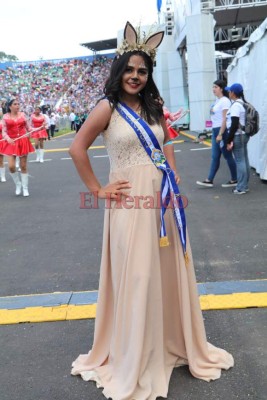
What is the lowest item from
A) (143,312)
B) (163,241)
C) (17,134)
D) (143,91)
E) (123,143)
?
(143,312)

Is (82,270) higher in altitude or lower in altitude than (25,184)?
lower

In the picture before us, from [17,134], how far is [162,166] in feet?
22.9

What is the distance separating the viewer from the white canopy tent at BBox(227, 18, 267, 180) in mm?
8125

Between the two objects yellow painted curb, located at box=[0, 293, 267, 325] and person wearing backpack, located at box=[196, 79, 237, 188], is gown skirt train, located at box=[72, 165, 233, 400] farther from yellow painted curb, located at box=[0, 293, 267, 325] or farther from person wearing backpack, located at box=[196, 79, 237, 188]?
person wearing backpack, located at box=[196, 79, 237, 188]

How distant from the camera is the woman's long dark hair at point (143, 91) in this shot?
253 cm

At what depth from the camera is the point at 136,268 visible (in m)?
2.52

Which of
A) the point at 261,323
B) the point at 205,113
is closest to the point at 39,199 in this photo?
the point at 261,323

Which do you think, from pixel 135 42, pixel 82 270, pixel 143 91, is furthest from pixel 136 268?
pixel 82 270

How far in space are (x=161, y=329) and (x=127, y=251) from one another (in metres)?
0.50

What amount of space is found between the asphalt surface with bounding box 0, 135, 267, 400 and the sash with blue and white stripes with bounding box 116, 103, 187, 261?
859 mm

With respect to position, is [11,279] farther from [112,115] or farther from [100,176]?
[100,176]

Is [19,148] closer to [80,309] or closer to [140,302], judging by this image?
[80,309]

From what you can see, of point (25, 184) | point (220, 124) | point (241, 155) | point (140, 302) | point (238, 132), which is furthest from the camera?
point (25, 184)

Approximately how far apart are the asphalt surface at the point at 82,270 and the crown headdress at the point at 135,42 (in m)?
1.92
